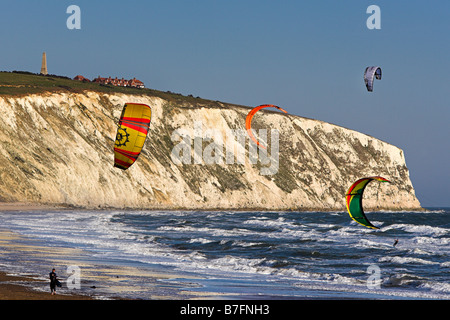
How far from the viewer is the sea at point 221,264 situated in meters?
15.9

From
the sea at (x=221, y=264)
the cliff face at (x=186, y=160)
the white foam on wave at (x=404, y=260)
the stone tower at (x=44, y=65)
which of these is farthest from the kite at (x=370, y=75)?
the stone tower at (x=44, y=65)

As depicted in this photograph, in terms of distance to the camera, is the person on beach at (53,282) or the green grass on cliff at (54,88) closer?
the person on beach at (53,282)

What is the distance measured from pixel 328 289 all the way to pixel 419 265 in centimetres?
709

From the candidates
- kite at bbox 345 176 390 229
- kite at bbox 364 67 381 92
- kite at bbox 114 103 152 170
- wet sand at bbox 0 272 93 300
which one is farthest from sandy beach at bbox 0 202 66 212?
wet sand at bbox 0 272 93 300

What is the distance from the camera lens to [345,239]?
33812 millimetres

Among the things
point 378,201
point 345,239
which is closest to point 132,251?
point 345,239

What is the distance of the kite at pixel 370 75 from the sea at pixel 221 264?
5840 mm

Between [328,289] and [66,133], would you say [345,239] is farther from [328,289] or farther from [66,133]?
[66,133]

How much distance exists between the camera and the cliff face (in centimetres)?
6122

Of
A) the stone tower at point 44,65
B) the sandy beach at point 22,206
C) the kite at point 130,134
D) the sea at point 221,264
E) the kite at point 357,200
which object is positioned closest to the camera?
the sea at point 221,264
